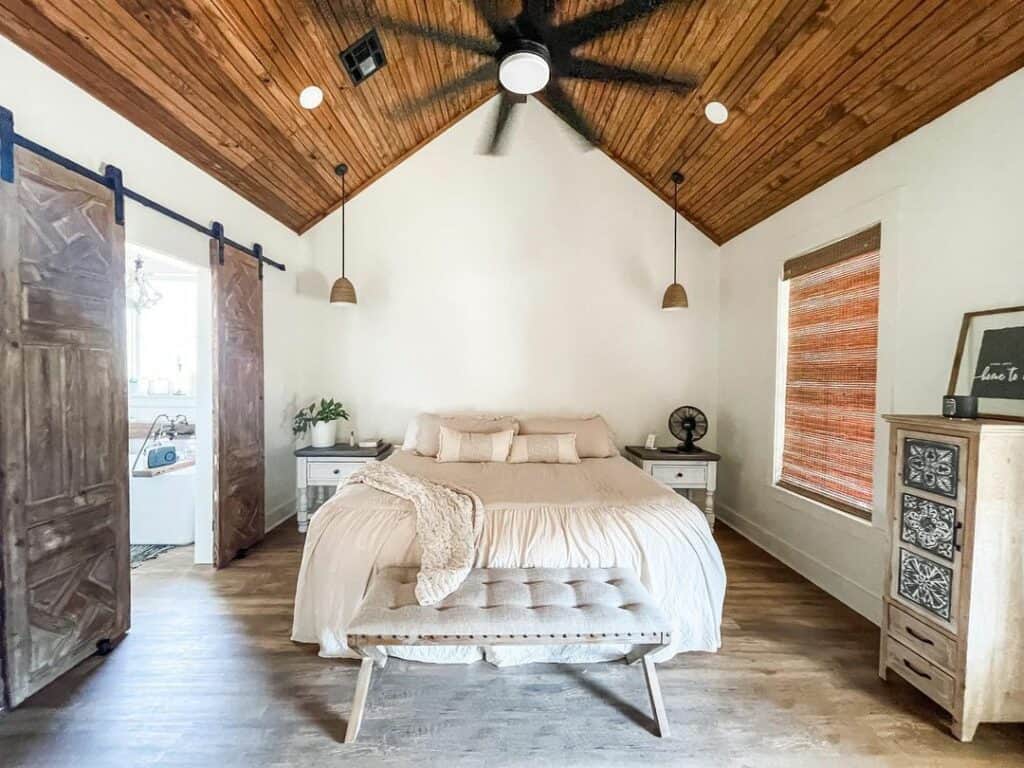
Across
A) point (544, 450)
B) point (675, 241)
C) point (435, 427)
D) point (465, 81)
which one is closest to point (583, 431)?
point (544, 450)

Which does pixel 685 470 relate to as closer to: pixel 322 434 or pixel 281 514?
pixel 322 434

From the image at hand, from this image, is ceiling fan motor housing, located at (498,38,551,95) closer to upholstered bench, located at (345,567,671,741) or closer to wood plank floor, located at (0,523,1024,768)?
upholstered bench, located at (345,567,671,741)

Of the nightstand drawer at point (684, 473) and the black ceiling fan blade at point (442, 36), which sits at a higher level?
the black ceiling fan blade at point (442, 36)

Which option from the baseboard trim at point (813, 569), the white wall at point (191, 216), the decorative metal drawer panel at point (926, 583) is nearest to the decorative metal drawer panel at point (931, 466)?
the decorative metal drawer panel at point (926, 583)

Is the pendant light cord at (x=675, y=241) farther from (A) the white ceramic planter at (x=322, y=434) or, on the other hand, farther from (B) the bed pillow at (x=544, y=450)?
(A) the white ceramic planter at (x=322, y=434)

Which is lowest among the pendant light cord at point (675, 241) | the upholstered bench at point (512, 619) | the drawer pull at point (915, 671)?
the drawer pull at point (915, 671)

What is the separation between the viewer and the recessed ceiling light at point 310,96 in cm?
246

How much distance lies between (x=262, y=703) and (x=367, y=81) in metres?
3.24

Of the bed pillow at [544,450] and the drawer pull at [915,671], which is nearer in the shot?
the drawer pull at [915,671]

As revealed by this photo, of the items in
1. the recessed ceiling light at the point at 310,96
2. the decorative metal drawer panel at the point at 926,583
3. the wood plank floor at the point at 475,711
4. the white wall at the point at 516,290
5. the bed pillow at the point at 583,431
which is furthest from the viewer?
the white wall at the point at 516,290

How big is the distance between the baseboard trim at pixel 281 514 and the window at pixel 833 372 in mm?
3831

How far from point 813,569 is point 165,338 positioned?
5839 millimetres

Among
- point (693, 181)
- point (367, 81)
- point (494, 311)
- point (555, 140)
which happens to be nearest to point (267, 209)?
point (367, 81)

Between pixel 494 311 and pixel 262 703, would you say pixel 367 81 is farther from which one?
pixel 262 703
